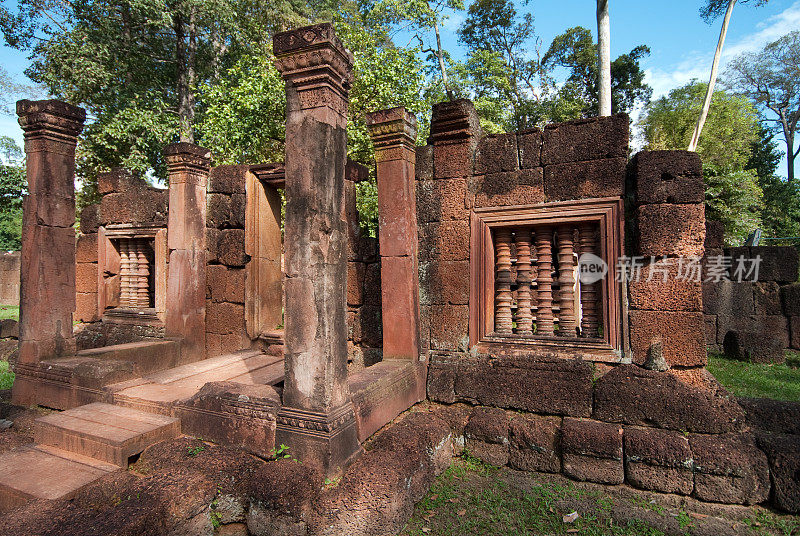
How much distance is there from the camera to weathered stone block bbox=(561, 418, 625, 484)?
→ 148 inches

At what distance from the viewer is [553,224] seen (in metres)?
4.60

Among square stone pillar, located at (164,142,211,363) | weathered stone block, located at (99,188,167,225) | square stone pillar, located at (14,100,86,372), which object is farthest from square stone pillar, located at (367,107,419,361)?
weathered stone block, located at (99,188,167,225)

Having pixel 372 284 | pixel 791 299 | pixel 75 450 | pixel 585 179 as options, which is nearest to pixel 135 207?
pixel 372 284

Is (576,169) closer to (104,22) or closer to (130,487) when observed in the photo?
(130,487)

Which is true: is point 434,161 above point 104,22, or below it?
below

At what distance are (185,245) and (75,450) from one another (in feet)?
11.8

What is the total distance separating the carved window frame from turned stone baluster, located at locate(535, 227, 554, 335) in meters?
0.19

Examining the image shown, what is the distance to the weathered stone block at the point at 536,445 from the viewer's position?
13.1 feet

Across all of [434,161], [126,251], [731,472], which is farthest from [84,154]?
[731,472]

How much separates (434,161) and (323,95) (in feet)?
6.99

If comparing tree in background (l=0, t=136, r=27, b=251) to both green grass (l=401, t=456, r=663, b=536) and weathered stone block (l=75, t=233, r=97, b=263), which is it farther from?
green grass (l=401, t=456, r=663, b=536)

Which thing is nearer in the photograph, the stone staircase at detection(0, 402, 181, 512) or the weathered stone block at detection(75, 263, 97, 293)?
the stone staircase at detection(0, 402, 181, 512)

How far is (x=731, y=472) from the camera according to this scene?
11.3 feet

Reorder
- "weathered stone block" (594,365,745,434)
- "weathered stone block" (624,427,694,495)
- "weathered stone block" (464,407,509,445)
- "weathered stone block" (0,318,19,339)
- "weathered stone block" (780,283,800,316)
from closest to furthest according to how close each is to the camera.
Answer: "weathered stone block" (624,427,694,495), "weathered stone block" (594,365,745,434), "weathered stone block" (464,407,509,445), "weathered stone block" (780,283,800,316), "weathered stone block" (0,318,19,339)
